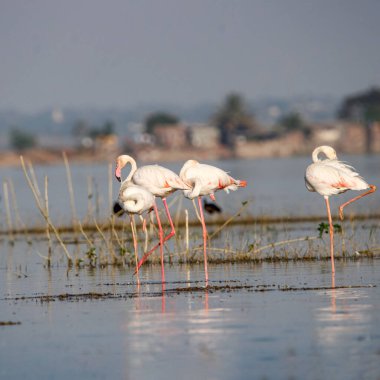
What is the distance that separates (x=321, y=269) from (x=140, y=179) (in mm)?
3117

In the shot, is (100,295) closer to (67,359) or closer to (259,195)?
(67,359)

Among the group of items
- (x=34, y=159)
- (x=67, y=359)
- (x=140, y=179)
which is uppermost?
(x=34, y=159)

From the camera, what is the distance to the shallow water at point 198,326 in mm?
10414

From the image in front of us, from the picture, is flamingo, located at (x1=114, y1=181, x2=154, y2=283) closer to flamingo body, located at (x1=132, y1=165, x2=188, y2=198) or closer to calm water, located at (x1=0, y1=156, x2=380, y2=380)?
flamingo body, located at (x1=132, y1=165, x2=188, y2=198)

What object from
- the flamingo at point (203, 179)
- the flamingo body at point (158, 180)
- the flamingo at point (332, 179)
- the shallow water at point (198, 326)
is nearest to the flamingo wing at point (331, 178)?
the flamingo at point (332, 179)

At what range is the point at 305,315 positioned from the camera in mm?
12969

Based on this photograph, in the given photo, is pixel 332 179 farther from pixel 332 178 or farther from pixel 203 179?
pixel 203 179

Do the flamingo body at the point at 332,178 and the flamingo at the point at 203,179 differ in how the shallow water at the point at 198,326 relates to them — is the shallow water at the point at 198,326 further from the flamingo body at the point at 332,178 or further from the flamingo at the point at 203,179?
the flamingo at the point at 203,179

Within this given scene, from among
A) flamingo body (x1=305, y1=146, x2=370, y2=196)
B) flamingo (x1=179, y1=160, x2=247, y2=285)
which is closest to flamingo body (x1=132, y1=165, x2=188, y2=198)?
flamingo (x1=179, y1=160, x2=247, y2=285)

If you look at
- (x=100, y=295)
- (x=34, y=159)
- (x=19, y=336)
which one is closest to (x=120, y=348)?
(x=19, y=336)

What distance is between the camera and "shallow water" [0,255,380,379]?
34.2 ft

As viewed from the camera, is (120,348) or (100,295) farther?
(100,295)

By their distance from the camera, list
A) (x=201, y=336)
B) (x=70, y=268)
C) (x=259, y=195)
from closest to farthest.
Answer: (x=201, y=336) → (x=70, y=268) → (x=259, y=195)

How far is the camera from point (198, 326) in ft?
41.1
